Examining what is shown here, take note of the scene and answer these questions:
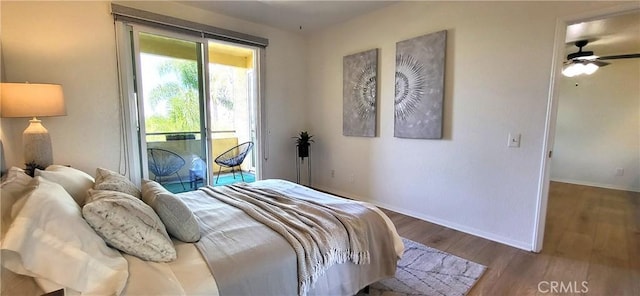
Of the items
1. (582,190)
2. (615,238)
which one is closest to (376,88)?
(615,238)

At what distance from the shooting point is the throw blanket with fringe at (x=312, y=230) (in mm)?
1388

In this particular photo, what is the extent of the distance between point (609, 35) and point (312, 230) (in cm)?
477

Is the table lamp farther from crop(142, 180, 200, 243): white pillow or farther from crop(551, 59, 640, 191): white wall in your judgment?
crop(551, 59, 640, 191): white wall

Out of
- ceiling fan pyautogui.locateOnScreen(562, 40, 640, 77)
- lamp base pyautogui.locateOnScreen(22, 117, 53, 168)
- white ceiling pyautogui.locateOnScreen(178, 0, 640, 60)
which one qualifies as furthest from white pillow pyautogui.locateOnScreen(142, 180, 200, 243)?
ceiling fan pyautogui.locateOnScreen(562, 40, 640, 77)

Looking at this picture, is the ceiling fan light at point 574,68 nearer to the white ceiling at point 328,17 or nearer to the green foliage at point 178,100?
the white ceiling at point 328,17

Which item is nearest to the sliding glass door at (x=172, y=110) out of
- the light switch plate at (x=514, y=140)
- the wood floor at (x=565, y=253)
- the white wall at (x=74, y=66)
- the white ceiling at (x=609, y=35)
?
the white wall at (x=74, y=66)

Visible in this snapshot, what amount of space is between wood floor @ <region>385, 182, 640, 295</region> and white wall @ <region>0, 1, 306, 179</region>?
10.9 ft

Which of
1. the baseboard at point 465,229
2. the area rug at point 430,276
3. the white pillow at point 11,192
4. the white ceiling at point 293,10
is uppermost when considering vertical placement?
the white ceiling at point 293,10

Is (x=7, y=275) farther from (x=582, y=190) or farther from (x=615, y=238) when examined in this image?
(x=582, y=190)

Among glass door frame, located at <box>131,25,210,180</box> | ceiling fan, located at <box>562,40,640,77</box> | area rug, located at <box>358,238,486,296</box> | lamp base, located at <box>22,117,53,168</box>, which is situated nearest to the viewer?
area rug, located at <box>358,238,486,296</box>

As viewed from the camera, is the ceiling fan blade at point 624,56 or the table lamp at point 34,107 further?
the ceiling fan blade at point 624,56

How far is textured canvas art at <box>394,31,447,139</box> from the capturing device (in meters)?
2.91

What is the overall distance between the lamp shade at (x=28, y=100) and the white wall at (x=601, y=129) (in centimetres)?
717

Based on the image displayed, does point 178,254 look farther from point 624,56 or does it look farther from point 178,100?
point 624,56
